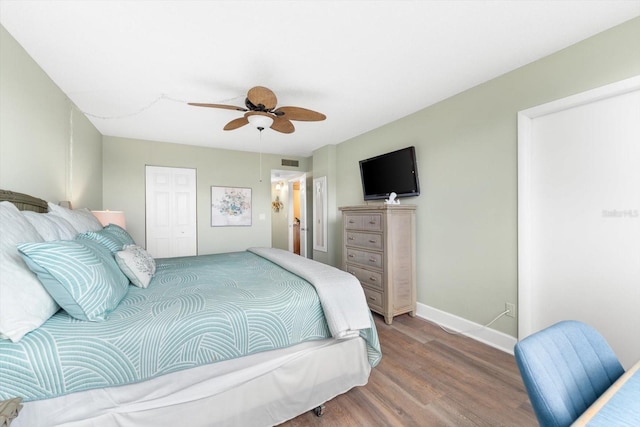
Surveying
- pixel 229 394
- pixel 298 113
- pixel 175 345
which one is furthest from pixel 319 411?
pixel 298 113

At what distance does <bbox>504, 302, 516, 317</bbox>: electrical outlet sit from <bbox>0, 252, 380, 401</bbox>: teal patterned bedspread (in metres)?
1.40

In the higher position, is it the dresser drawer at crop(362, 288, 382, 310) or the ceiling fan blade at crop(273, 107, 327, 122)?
the ceiling fan blade at crop(273, 107, 327, 122)

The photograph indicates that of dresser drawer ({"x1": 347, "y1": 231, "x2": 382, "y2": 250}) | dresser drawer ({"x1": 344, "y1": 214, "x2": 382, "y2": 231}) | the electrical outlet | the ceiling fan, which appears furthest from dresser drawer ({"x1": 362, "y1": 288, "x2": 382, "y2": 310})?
the ceiling fan

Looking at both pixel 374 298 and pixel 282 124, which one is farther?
pixel 374 298

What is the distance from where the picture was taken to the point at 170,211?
440 centimetres

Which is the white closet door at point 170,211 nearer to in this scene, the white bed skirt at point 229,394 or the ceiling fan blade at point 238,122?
the ceiling fan blade at point 238,122

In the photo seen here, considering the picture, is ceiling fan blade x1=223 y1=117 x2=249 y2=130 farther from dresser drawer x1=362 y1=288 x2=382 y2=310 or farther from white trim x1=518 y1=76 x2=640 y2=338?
white trim x1=518 y1=76 x2=640 y2=338

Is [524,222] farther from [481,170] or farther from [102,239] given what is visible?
[102,239]

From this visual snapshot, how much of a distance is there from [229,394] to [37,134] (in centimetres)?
252

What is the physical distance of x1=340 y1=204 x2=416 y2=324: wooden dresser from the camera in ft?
9.43

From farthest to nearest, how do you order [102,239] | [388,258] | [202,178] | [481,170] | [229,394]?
1. [202,178]
2. [388,258]
3. [481,170]
4. [102,239]
5. [229,394]

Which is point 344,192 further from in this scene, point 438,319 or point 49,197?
point 49,197

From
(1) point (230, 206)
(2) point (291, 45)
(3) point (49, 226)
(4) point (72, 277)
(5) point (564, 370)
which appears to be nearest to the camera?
(5) point (564, 370)

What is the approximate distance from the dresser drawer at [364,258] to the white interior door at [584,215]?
4.31 feet
